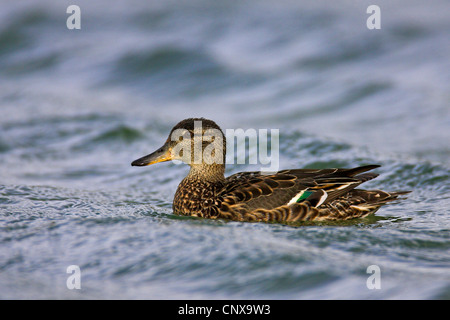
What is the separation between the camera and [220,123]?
13031 mm

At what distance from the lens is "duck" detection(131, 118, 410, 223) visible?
7707 millimetres

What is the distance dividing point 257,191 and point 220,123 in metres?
5.45

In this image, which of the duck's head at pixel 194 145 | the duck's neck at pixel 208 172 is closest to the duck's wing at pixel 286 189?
the duck's neck at pixel 208 172

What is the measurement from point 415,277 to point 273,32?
35.2 ft

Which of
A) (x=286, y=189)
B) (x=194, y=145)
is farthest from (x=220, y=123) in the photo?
(x=286, y=189)

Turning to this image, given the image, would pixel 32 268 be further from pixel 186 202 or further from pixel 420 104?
pixel 420 104

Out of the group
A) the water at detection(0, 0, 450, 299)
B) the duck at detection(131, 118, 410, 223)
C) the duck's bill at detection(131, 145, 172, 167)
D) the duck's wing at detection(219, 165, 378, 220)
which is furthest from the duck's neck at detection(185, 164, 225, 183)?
the water at detection(0, 0, 450, 299)

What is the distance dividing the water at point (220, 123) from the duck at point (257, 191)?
8.5 inches

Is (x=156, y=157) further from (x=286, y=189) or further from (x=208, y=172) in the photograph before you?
(x=286, y=189)

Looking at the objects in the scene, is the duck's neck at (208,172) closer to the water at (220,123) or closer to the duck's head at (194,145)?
the duck's head at (194,145)

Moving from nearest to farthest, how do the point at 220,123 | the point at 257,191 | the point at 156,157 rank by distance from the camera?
1. the point at 257,191
2. the point at 156,157
3. the point at 220,123

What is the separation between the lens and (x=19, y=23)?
1702 centimetres

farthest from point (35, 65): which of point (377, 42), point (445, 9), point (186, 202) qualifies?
point (445, 9)

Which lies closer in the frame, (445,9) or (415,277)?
(415,277)
